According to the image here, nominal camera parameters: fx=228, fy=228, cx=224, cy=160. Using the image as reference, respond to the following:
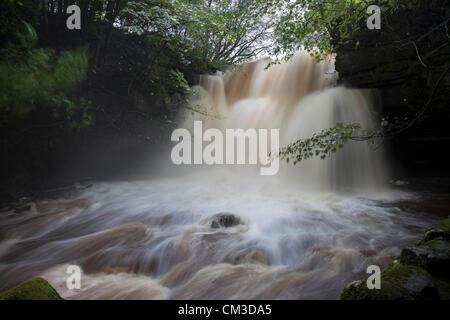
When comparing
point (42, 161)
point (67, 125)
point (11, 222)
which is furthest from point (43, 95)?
point (42, 161)

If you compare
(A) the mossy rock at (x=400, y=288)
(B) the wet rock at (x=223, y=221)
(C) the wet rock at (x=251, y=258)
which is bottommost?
(C) the wet rock at (x=251, y=258)

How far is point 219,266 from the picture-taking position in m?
3.17

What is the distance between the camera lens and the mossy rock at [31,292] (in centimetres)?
148

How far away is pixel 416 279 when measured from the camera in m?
1.70

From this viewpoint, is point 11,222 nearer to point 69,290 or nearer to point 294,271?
point 69,290

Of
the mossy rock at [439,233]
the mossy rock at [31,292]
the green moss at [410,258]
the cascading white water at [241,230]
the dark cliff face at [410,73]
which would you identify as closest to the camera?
the mossy rock at [31,292]

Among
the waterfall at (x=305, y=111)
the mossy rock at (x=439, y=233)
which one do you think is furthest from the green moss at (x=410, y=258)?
the waterfall at (x=305, y=111)

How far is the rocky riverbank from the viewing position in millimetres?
1613

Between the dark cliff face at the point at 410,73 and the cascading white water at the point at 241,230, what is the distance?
672mm

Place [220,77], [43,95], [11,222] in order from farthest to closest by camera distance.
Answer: [220,77], [43,95], [11,222]

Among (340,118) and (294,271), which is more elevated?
(340,118)

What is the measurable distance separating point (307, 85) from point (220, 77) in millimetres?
4386

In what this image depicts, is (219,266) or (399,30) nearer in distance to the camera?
(219,266)

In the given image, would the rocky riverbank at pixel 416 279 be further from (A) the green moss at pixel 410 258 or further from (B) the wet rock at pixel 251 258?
(B) the wet rock at pixel 251 258
